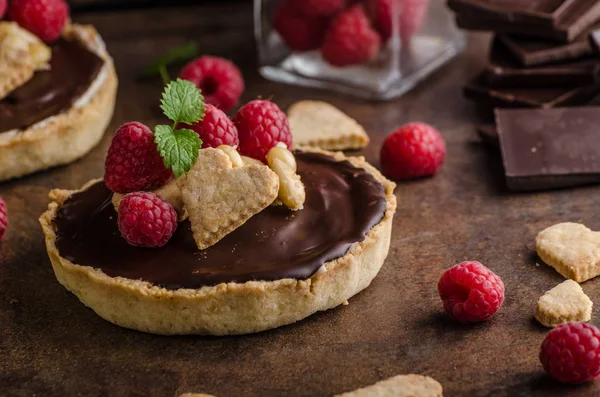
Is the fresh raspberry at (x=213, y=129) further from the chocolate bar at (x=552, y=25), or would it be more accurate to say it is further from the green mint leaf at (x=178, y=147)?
the chocolate bar at (x=552, y=25)

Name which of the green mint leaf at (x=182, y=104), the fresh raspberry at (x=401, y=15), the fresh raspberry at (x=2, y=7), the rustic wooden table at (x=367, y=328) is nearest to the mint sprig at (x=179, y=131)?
the green mint leaf at (x=182, y=104)

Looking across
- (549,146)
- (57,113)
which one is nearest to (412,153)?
(549,146)

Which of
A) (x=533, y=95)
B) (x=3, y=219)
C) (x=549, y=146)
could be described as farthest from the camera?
(x=533, y=95)

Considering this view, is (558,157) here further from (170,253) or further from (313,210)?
(170,253)

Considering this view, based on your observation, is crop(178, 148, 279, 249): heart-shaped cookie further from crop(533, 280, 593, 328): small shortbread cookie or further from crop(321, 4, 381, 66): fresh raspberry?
crop(321, 4, 381, 66): fresh raspberry

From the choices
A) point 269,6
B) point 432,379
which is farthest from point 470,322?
point 269,6

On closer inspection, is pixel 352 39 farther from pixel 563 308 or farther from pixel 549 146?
pixel 563 308
